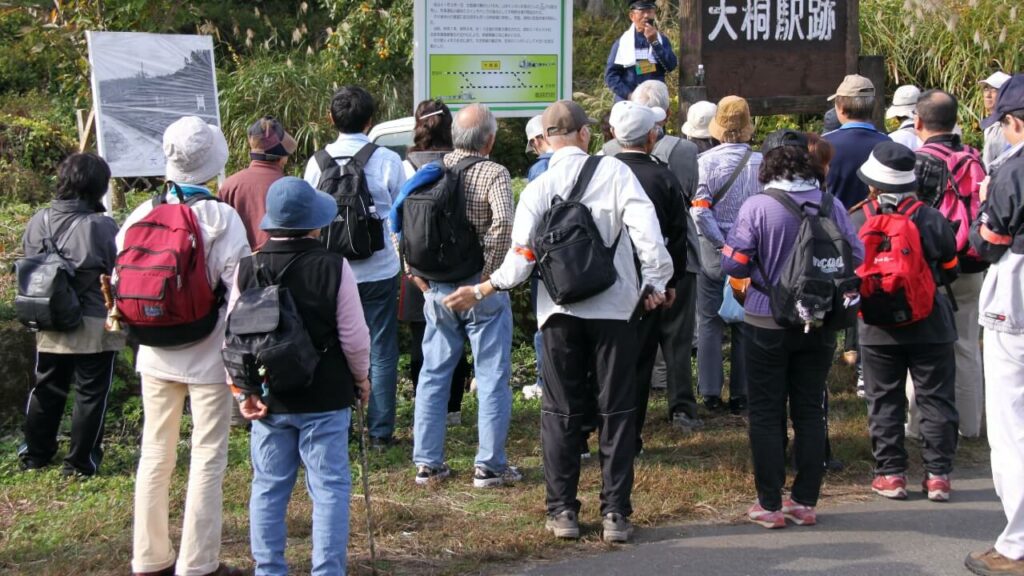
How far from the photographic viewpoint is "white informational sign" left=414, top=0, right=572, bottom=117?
25.8 feet

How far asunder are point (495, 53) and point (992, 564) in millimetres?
4899

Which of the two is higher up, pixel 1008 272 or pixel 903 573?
pixel 1008 272

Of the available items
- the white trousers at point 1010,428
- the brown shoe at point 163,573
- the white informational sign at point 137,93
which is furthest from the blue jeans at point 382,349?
the white trousers at point 1010,428

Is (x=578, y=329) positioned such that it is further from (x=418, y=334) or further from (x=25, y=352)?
(x=25, y=352)

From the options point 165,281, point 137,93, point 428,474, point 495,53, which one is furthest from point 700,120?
point 137,93

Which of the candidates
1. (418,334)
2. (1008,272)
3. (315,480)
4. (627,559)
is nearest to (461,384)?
(418,334)

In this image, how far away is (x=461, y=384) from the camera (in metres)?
7.12

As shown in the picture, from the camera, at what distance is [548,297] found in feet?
16.6

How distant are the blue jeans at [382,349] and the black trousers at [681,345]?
1635 mm

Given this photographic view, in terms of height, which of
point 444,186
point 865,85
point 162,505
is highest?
point 865,85

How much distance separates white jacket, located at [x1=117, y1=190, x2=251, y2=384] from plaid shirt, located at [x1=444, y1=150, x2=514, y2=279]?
56.4 inches

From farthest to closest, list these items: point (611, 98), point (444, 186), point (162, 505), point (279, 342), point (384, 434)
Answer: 1. point (611, 98)
2. point (384, 434)
3. point (444, 186)
4. point (162, 505)
5. point (279, 342)

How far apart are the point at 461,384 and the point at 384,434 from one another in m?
0.79

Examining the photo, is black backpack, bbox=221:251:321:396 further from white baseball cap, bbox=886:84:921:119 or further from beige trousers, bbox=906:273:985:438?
white baseball cap, bbox=886:84:921:119
